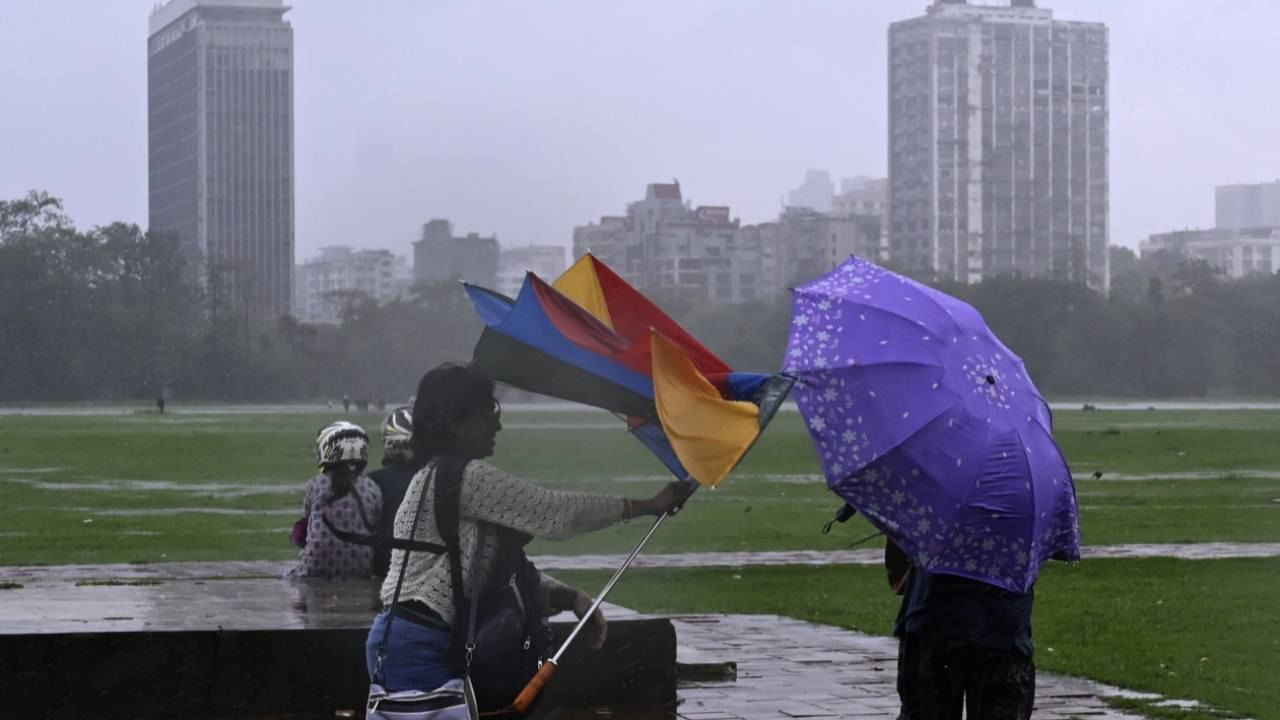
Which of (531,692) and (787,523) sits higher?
(531,692)

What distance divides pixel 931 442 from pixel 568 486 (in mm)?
21412

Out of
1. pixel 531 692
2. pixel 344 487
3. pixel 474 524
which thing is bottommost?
pixel 531 692

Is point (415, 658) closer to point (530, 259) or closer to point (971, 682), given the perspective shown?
point (971, 682)

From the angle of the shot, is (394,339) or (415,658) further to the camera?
(394,339)

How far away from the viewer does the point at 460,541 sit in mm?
5129

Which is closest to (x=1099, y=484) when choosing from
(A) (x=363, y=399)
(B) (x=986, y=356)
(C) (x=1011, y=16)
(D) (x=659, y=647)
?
(D) (x=659, y=647)

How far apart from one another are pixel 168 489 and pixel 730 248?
322 feet

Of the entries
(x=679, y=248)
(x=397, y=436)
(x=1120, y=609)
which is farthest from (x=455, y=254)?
(x=397, y=436)

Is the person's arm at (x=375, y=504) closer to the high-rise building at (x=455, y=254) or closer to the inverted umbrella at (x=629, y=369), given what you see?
the inverted umbrella at (x=629, y=369)

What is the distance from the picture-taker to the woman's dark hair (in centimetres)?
525

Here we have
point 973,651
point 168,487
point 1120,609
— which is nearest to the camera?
point 973,651

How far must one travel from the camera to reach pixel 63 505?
2508cm

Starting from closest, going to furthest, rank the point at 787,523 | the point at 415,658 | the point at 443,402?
the point at 415,658, the point at 443,402, the point at 787,523

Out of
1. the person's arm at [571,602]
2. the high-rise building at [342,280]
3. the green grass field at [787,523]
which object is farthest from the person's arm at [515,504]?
the high-rise building at [342,280]
